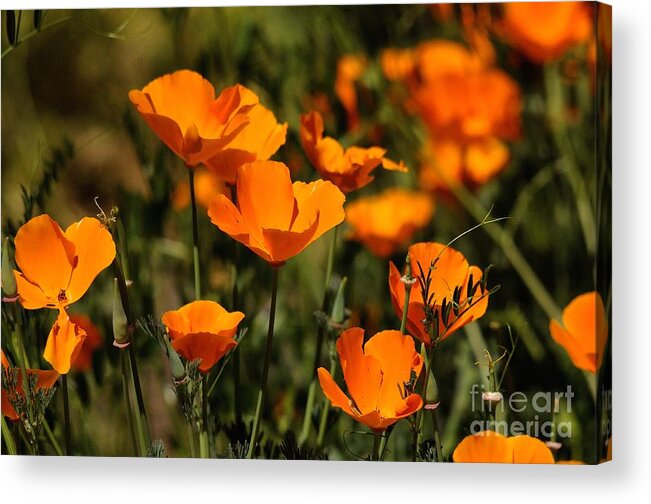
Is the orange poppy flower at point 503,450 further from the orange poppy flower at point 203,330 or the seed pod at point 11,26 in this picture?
the seed pod at point 11,26

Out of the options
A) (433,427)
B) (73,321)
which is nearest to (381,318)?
(433,427)

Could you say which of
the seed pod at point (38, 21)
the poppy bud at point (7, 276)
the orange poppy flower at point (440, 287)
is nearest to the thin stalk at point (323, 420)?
the orange poppy flower at point (440, 287)

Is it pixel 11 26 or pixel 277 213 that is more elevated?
pixel 11 26

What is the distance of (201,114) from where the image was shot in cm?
186

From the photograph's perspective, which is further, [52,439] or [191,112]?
[52,439]

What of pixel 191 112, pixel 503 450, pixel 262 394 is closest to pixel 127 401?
pixel 262 394

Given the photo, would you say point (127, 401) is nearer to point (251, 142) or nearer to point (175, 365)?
point (175, 365)

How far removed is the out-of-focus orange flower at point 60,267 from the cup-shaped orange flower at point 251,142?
0.20 meters

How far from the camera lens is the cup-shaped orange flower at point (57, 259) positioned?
1.90 m

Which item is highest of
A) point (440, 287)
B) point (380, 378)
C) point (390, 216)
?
point (390, 216)

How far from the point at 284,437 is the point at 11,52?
716mm

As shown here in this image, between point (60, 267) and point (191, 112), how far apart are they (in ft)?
0.99

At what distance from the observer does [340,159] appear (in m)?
1.88

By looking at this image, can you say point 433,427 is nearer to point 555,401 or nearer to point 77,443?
point 555,401
